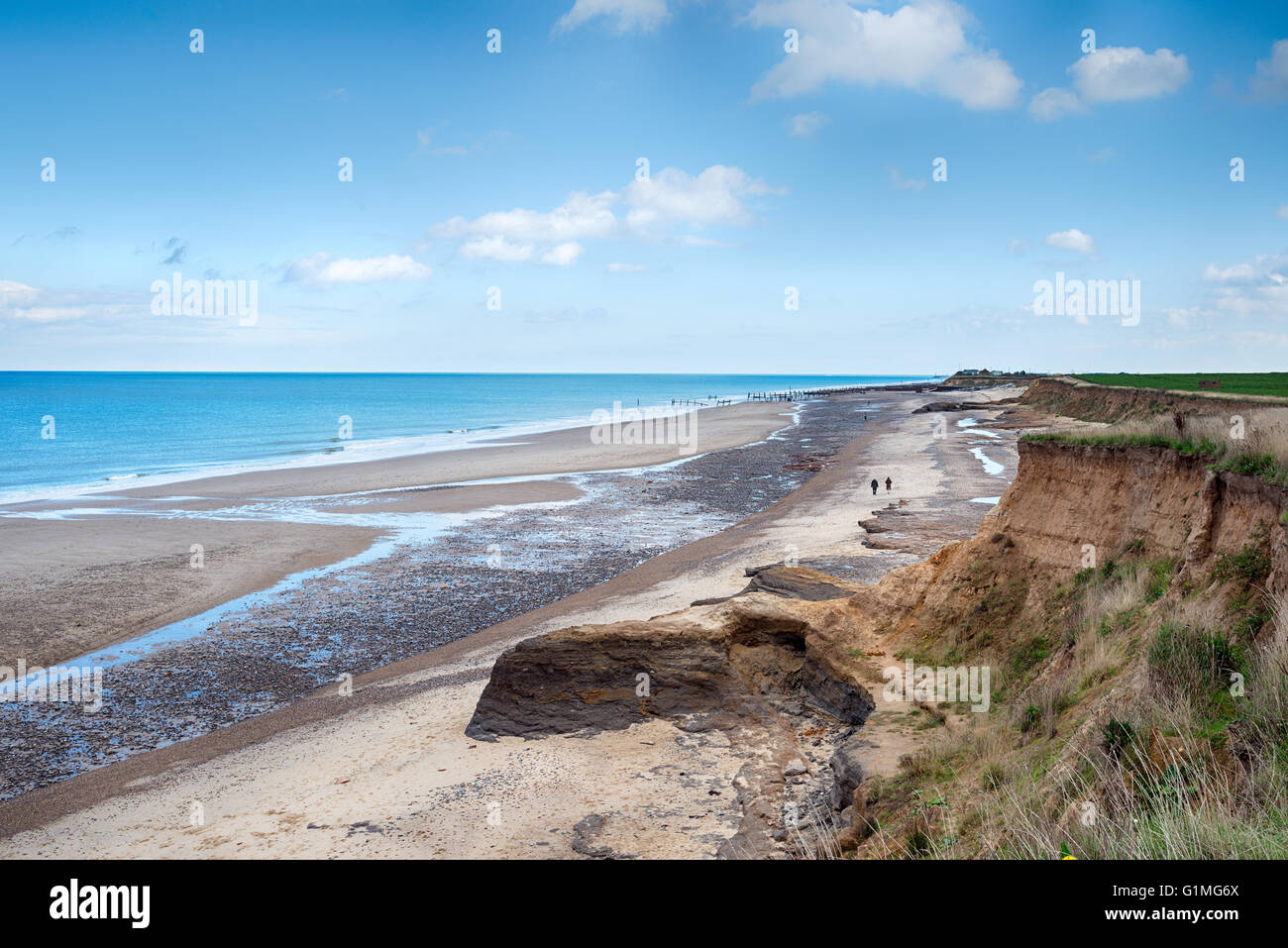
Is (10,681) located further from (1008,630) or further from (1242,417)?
(1242,417)

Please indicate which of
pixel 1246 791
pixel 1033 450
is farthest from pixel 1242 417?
pixel 1246 791

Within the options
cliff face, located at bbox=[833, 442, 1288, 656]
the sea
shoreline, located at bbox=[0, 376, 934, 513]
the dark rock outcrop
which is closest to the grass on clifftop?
cliff face, located at bbox=[833, 442, 1288, 656]

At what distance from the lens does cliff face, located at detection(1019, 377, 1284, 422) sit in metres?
33.7

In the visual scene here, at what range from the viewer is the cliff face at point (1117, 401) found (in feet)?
111

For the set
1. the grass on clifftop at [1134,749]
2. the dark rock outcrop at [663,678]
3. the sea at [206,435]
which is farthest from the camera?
the sea at [206,435]

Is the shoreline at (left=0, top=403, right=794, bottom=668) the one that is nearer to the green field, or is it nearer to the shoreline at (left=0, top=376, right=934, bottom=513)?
the shoreline at (left=0, top=376, right=934, bottom=513)

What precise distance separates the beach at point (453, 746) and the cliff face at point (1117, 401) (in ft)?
38.2

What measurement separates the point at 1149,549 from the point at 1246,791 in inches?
222

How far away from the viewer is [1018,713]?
8281 millimetres

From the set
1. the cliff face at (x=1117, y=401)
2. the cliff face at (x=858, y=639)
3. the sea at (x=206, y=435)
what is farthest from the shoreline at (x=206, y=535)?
the cliff face at (x=1117, y=401)

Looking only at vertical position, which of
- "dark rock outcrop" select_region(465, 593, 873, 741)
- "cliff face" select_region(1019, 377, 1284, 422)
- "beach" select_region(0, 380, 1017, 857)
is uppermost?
"cliff face" select_region(1019, 377, 1284, 422)

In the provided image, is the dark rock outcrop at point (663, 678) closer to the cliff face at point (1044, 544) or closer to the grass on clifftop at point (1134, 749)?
the cliff face at point (1044, 544)

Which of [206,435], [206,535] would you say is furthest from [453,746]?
[206,435]

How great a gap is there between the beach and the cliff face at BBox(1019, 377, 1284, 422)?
38.2 ft
